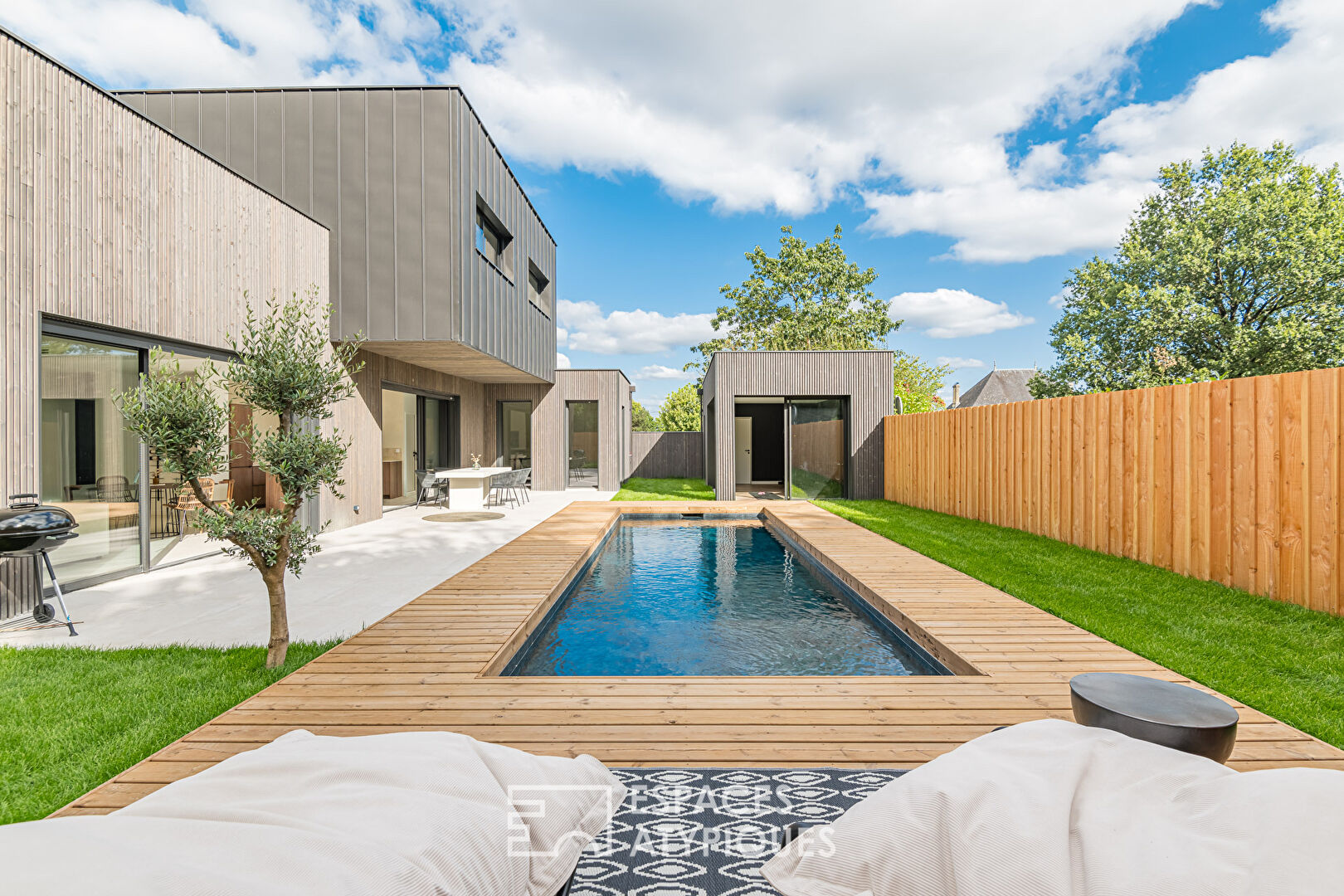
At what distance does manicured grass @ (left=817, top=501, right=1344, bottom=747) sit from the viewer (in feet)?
9.30

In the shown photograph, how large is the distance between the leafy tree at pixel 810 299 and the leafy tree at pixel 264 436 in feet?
81.9

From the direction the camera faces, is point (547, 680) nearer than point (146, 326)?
Yes

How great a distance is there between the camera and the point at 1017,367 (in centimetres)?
3262

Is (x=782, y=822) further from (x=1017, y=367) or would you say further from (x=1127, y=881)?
(x=1017, y=367)

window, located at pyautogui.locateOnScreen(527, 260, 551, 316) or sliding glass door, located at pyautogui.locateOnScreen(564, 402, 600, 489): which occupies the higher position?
window, located at pyautogui.locateOnScreen(527, 260, 551, 316)

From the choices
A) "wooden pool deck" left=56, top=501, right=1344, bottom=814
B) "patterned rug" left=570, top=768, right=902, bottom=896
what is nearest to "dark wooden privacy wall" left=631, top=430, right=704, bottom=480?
"wooden pool deck" left=56, top=501, right=1344, bottom=814

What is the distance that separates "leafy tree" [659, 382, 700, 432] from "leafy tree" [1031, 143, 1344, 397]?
2147 centimetres

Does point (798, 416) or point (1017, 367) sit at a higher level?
point (1017, 367)

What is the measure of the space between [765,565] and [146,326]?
→ 6.71m

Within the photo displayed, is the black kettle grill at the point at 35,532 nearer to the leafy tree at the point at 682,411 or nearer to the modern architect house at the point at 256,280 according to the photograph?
the modern architect house at the point at 256,280

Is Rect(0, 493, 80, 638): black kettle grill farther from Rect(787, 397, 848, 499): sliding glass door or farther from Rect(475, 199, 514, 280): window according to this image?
Rect(787, 397, 848, 499): sliding glass door

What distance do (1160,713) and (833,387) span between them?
37.2 ft

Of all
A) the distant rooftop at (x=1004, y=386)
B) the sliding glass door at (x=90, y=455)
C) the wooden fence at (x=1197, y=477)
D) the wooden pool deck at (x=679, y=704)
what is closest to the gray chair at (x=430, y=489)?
the sliding glass door at (x=90, y=455)

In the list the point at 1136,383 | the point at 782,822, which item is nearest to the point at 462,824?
the point at 782,822
